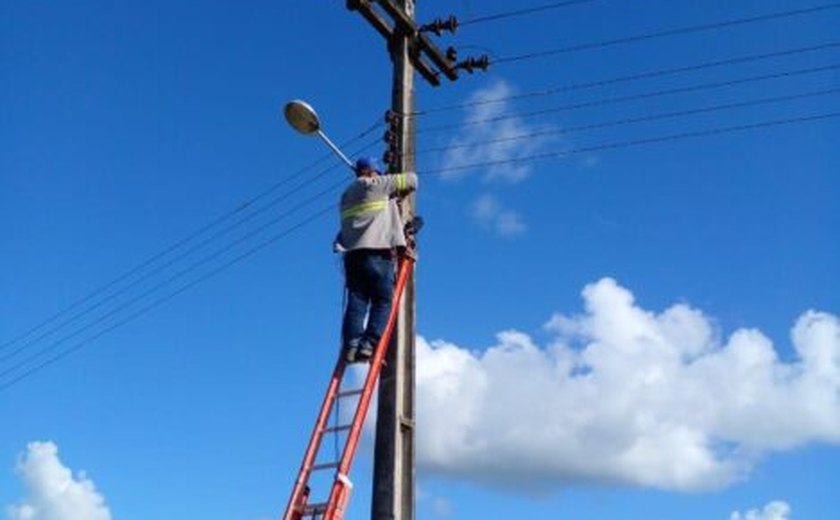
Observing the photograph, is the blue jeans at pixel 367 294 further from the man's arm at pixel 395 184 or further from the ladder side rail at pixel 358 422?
the man's arm at pixel 395 184

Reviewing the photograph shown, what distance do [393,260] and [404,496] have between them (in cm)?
164

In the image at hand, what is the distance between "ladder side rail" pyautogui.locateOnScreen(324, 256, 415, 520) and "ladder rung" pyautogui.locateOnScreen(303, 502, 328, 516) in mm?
59

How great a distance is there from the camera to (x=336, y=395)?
729 cm

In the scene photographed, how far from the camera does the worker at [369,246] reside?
774cm

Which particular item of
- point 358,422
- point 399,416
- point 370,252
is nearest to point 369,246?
point 370,252

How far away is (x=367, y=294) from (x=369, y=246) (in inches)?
13.1

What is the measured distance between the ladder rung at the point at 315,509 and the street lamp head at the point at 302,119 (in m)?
2.87

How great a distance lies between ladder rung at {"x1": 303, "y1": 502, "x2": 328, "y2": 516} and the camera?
644 centimetres

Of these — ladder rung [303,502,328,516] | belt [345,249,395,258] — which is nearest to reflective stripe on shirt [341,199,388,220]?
belt [345,249,395,258]

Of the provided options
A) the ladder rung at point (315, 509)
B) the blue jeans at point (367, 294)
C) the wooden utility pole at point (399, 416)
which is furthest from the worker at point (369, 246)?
the ladder rung at point (315, 509)

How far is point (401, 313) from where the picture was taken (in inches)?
336

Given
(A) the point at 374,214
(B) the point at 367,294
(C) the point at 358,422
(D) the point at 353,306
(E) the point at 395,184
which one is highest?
(E) the point at 395,184

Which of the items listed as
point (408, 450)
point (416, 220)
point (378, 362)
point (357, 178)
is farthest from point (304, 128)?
point (408, 450)

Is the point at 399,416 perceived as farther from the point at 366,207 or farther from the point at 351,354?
the point at 366,207
